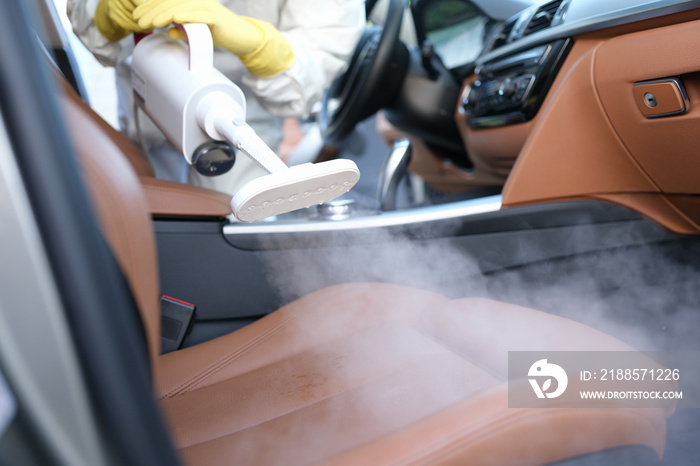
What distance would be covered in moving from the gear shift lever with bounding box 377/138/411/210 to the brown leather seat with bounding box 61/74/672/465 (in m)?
0.42

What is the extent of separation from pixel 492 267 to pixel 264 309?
17.6 inches

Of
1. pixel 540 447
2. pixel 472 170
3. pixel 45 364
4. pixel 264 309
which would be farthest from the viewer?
pixel 472 170

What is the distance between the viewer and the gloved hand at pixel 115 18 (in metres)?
0.90

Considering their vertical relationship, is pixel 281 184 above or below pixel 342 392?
above

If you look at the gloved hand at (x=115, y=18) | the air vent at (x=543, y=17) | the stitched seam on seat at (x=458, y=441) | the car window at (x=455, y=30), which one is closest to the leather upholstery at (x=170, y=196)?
the gloved hand at (x=115, y=18)

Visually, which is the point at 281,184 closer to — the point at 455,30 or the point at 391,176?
the point at 391,176

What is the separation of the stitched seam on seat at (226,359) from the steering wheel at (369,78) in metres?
0.68

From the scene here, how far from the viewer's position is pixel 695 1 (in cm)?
72

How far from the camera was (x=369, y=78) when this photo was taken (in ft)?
4.25

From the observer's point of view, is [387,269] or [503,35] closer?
[387,269]

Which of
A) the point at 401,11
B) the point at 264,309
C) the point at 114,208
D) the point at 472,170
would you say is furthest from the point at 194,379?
the point at 472,170

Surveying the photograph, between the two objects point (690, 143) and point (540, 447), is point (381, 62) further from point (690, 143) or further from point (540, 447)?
point (540, 447)

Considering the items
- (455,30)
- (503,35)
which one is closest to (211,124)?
(503,35)

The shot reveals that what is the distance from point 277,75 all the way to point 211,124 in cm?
29
